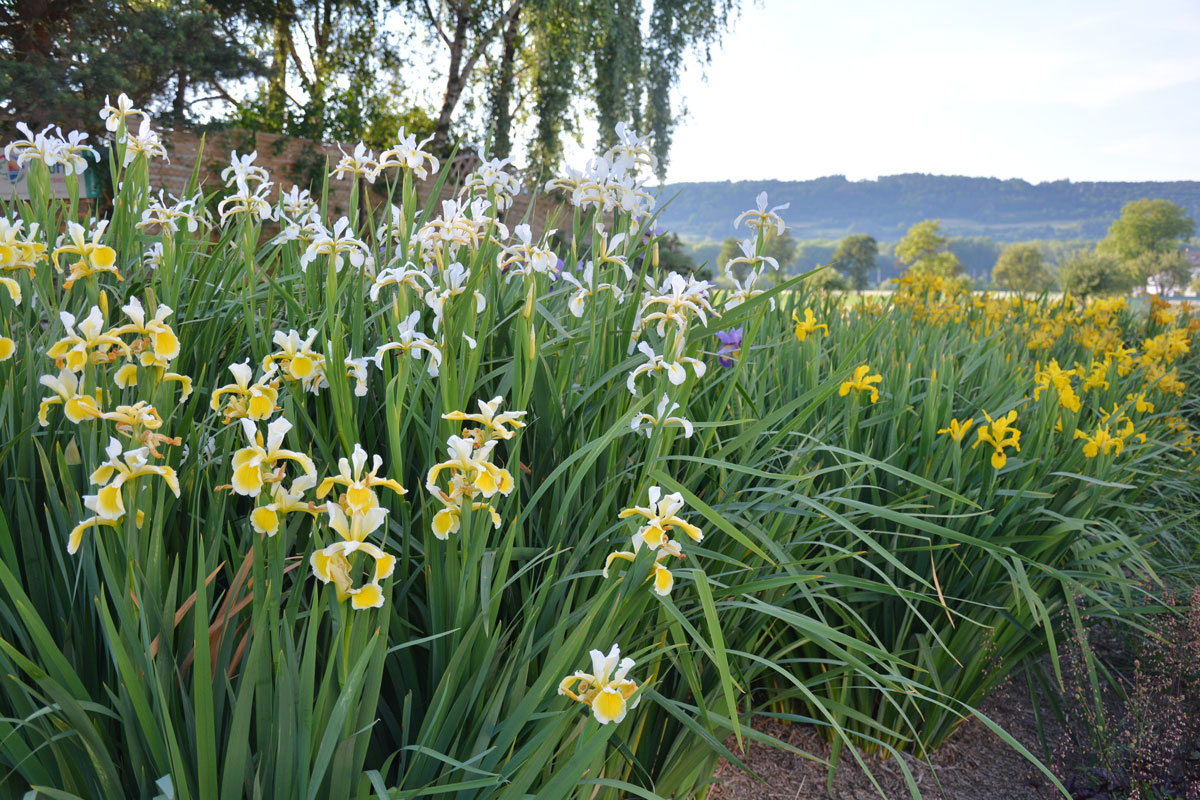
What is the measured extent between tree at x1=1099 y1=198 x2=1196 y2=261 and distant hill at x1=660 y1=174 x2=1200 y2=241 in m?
70.0

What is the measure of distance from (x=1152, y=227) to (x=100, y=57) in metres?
79.8

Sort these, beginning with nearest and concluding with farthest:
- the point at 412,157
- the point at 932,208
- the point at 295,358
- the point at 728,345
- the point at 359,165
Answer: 1. the point at 295,358
2. the point at 412,157
3. the point at 359,165
4. the point at 728,345
5. the point at 932,208

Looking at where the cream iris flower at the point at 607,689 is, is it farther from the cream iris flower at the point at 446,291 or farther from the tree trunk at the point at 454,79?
the tree trunk at the point at 454,79

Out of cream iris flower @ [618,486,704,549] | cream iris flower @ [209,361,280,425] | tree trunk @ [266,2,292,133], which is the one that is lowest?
cream iris flower @ [618,486,704,549]

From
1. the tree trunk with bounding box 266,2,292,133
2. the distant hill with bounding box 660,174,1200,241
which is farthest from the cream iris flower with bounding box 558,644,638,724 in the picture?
the distant hill with bounding box 660,174,1200,241

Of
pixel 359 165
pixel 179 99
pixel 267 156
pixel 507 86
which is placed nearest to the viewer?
pixel 359 165

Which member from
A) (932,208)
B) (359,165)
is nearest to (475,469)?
(359,165)

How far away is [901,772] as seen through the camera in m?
1.71

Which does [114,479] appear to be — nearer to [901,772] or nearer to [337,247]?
[337,247]

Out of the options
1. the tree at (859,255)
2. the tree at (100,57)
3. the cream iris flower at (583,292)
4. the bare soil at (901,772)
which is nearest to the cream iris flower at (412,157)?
the cream iris flower at (583,292)

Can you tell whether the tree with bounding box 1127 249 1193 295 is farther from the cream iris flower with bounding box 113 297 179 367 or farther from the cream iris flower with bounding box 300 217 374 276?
the cream iris flower with bounding box 113 297 179 367

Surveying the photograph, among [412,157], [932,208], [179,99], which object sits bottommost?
[412,157]

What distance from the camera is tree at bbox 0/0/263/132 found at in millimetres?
7148

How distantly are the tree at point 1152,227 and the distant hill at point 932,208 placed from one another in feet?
230
